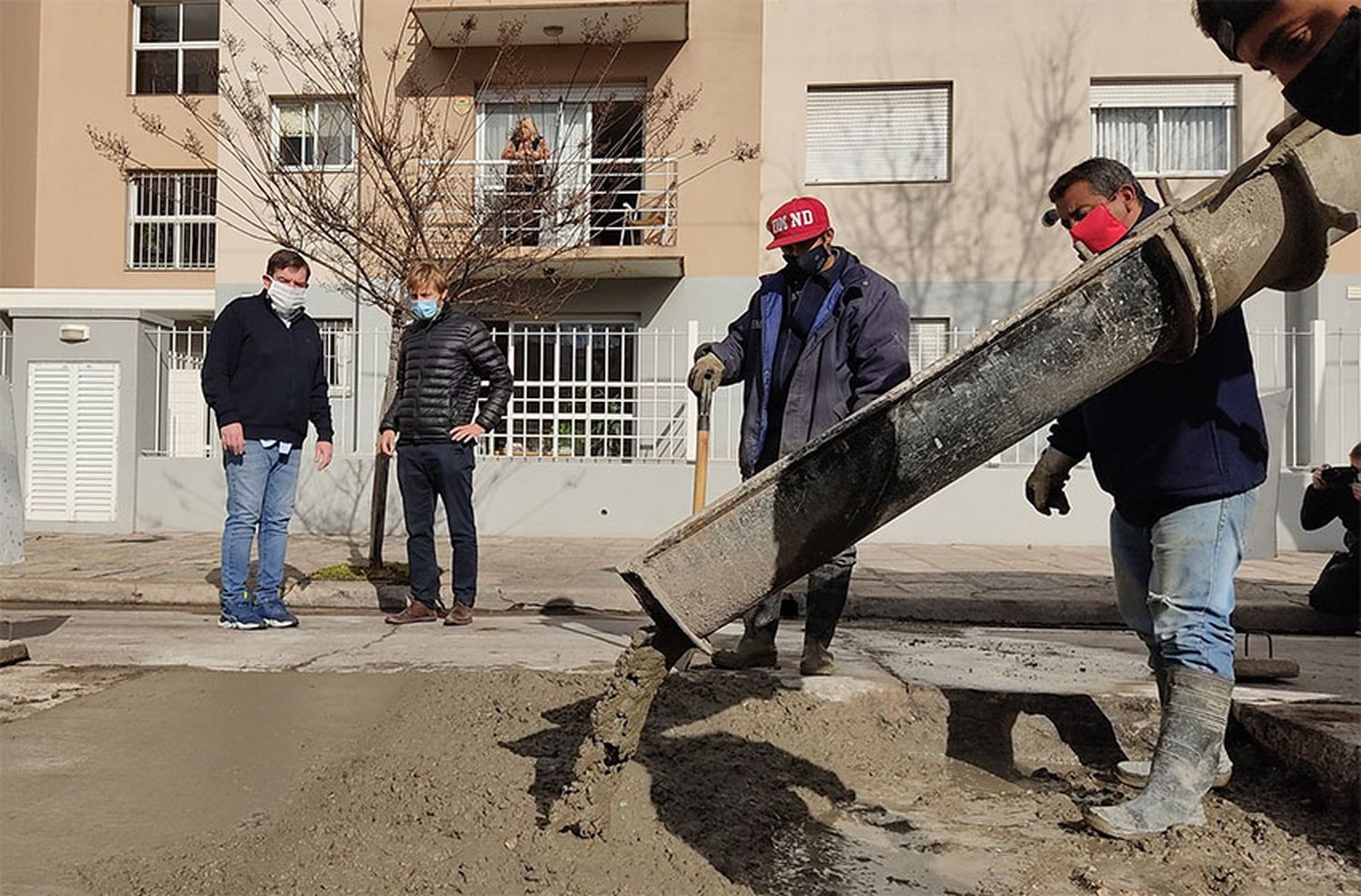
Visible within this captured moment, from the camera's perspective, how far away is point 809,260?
4270 millimetres

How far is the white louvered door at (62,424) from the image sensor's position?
11.7m

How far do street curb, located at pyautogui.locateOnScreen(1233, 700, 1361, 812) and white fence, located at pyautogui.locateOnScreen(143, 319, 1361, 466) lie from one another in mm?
7983

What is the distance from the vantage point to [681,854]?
246 centimetres

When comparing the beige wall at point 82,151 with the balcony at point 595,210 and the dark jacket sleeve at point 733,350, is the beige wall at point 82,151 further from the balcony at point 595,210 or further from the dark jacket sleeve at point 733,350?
the dark jacket sleeve at point 733,350

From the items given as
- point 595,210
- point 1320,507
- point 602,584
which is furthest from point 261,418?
point 1320,507

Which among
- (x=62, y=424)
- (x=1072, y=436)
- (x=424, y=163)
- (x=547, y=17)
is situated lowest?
(x=1072, y=436)

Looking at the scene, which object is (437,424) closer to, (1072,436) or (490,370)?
(490,370)

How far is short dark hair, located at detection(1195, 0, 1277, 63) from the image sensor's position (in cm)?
140

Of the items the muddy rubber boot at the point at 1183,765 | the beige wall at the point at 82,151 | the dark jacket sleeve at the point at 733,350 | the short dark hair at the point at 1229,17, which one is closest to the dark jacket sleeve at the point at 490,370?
the dark jacket sleeve at the point at 733,350

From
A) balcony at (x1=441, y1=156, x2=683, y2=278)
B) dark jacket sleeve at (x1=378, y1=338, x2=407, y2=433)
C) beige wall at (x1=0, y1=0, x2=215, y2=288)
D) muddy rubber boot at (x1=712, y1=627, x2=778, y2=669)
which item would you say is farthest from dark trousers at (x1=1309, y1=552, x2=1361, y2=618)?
beige wall at (x1=0, y1=0, x2=215, y2=288)

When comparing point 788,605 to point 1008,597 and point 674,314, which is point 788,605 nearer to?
point 1008,597

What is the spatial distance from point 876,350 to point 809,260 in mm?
484

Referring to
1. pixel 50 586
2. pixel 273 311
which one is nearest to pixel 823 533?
pixel 273 311

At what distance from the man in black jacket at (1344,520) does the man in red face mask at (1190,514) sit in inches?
177
